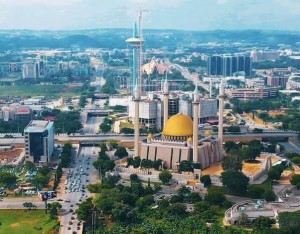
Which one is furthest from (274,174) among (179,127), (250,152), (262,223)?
(262,223)

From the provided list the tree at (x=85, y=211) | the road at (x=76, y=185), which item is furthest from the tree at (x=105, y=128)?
the tree at (x=85, y=211)

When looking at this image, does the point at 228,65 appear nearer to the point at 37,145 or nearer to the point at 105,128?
the point at 105,128

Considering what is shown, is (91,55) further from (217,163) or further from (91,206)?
(91,206)

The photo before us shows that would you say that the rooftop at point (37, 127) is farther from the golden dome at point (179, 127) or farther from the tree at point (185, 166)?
the tree at point (185, 166)

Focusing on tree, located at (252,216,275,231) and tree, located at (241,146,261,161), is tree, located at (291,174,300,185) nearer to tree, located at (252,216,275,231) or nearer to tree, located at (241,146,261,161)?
tree, located at (241,146,261,161)

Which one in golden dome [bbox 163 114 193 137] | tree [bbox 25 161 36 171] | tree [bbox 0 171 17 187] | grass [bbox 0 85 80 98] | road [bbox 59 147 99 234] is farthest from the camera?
grass [bbox 0 85 80 98]

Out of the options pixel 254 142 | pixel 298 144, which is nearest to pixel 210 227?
pixel 254 142

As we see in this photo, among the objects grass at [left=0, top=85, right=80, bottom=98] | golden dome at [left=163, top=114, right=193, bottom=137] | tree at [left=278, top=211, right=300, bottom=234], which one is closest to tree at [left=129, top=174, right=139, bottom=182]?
golden dome at [left=163, top=114, right=193, bottom=137]
